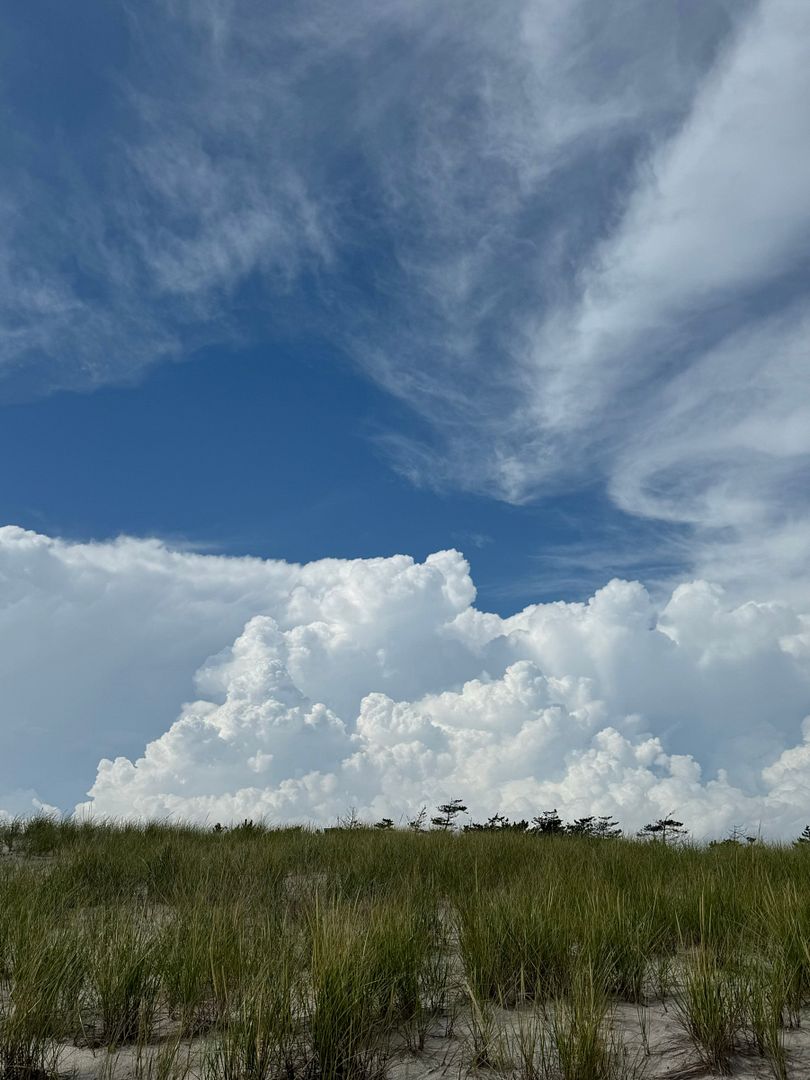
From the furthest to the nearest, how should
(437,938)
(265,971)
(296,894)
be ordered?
(296,894), (437,938), (265,971)

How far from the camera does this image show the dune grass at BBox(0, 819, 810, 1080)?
3494 millimetres

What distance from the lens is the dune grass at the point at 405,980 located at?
3.49 m

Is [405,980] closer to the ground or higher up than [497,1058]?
higher up

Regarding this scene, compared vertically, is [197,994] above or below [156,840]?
below

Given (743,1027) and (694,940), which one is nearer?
(743,1027)

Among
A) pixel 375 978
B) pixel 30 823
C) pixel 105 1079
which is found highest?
pixel 30 823

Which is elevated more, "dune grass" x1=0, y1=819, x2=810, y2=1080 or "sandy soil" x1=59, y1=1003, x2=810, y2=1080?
"dune grass" x1=0, y1=819, x2=810, y2=1080

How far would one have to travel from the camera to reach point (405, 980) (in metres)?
4.11

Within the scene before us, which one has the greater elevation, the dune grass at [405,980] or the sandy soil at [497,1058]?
the dune grass at [405,980]

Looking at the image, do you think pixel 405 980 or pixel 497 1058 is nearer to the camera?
pixel 497 1058

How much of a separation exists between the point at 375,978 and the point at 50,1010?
62.0 inches

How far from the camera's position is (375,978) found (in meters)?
3.98

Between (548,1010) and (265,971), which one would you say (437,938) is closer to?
(548,1010)

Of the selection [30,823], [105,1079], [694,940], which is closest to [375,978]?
[105,1079]
